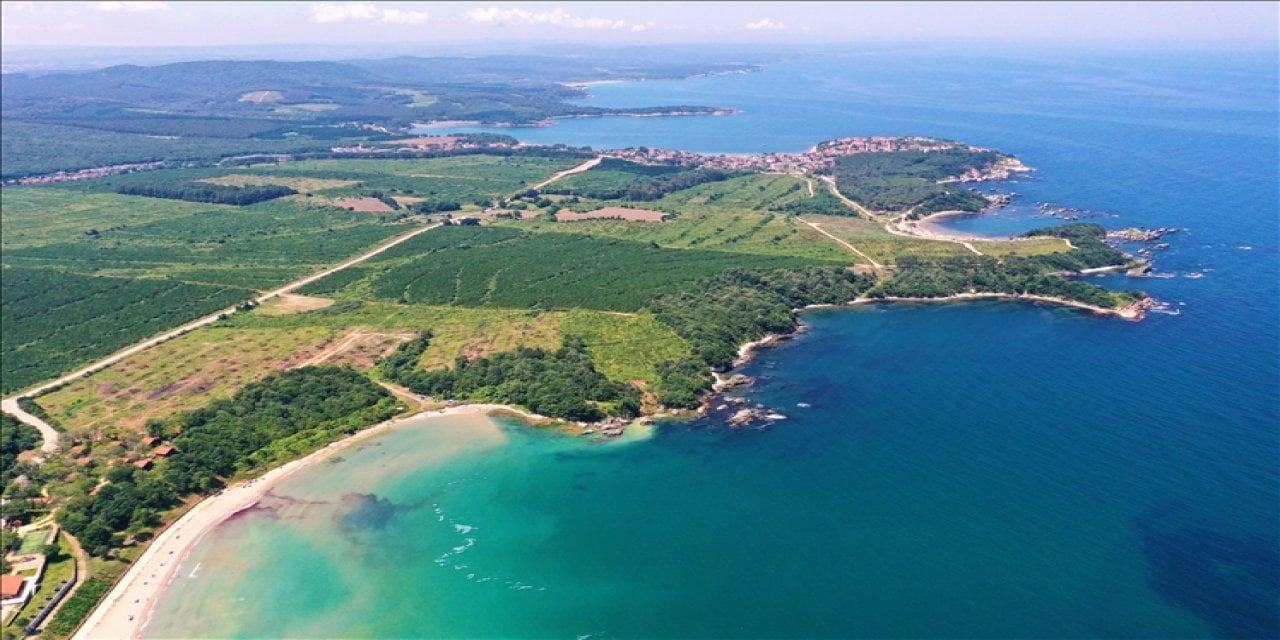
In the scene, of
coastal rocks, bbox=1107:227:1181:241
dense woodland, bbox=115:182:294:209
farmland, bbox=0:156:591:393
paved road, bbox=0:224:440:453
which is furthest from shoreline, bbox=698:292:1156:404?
dense woodland, bbox=115:182:294:209

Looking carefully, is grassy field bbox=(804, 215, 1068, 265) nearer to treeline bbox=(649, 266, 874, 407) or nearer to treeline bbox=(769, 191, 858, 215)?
treeline bbox=(649, 266, 874, 407)

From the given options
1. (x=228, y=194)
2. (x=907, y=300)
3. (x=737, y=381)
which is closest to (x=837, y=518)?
(x=737, y=381)

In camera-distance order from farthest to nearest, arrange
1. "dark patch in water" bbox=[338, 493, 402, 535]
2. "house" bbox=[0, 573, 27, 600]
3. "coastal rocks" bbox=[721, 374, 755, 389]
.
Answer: "coastal rocks" bbox=[721, 374, 755, 389] < "dark patch in water" bbox=[338, 493, 402, 535] < "house" bbox=[0, 573, 27, 600]

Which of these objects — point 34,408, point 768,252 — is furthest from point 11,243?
point 768,252

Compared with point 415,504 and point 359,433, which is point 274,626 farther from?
point 359,433

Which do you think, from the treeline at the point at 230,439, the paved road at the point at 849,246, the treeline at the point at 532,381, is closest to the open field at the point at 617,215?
the paved road at the point at 849,246

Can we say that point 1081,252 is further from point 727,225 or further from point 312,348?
point 312,348
